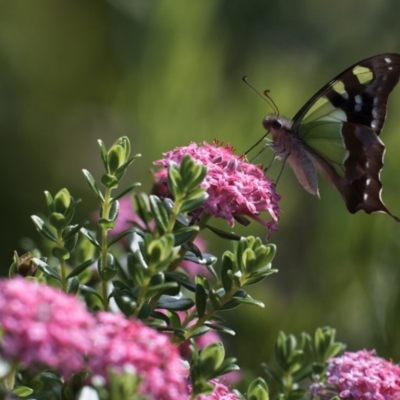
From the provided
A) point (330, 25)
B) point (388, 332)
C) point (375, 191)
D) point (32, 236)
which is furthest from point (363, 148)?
point (330, 25)

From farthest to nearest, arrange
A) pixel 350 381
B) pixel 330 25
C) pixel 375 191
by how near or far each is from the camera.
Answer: pixel 330 25, pixel 375 191, pixel 350 381

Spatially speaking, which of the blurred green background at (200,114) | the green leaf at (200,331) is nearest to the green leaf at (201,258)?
the green leaf at (200,331)

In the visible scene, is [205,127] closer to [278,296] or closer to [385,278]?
[278,296]

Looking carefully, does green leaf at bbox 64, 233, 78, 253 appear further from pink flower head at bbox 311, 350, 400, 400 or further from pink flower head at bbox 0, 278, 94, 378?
pink flower head at bbox 311, 350, 400, 400

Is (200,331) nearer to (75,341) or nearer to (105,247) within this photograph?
(105,247)

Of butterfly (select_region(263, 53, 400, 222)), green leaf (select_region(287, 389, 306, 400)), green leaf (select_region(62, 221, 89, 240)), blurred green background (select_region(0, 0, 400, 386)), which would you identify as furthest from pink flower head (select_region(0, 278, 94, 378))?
blurred green background (select_region(0, 0, 400, 386))

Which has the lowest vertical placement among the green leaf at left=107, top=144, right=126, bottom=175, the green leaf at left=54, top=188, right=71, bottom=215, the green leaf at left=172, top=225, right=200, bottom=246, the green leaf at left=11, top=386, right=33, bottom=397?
the green leaf at left=11, top=386, right=33, bottom=397
